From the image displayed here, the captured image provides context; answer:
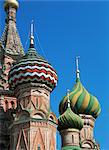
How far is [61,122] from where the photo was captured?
28.5 metres

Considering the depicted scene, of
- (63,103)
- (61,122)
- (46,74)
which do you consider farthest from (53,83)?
(63,103)

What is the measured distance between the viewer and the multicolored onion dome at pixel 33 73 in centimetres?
2598

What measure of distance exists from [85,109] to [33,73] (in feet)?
22.9

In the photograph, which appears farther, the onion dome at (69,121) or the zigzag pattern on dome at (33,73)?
the onion dome at (69,121)

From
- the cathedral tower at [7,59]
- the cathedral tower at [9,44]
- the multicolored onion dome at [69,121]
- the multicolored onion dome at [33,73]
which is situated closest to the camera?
the multicolored onion dome at [33,73]

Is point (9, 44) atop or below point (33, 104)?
atop

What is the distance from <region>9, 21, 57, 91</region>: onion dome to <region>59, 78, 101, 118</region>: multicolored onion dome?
16.4 ft

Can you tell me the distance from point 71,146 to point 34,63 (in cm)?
585

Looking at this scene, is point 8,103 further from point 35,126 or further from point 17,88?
point 35,126

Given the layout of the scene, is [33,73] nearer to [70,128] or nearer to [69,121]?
[69,121]

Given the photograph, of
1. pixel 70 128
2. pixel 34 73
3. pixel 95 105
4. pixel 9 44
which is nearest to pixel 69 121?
pixel 70 128

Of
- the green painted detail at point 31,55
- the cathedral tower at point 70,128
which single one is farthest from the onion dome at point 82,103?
the green painted detail at point 31,55

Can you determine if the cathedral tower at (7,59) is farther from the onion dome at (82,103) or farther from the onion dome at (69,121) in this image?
the onion dome at (82,103)

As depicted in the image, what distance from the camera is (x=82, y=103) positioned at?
3150 cm
